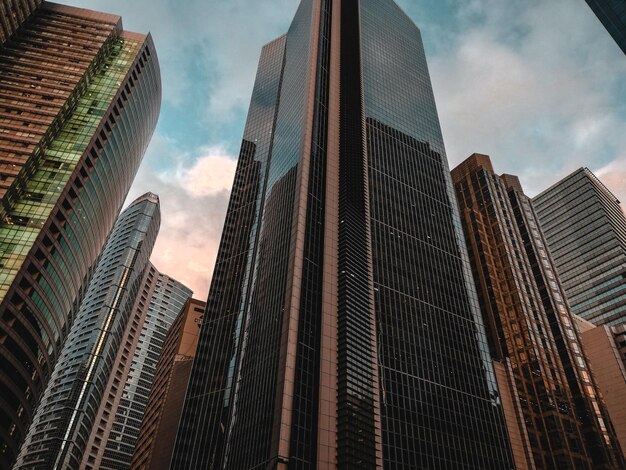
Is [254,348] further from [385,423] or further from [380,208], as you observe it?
[380,208]

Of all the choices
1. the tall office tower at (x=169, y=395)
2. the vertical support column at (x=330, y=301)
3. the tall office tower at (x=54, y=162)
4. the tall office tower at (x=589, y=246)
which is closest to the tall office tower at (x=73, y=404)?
the tall office tower at (x=169, y=395)

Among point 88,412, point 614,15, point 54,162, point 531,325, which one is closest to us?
point 614,15

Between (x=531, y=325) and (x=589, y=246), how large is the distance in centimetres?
8241

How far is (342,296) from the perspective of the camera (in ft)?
260

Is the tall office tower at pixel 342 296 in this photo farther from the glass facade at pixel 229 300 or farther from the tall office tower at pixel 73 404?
the tall office tower at pixel 73 404

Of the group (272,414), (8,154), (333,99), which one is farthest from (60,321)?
(333,99)

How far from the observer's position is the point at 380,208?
98.8 meters

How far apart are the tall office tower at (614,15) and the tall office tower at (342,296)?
46614 millimetres

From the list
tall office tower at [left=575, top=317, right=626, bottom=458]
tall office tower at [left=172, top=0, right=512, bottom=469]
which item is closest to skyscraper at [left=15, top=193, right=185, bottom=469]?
tall office tower at [left=172, top=0, right=512, bottom=469]

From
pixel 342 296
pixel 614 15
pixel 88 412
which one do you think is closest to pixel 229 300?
pixel 342 296

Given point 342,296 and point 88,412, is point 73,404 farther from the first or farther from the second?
point 342,296

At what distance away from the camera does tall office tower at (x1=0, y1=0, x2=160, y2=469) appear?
8750 centimetres

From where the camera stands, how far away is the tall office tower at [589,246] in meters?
160

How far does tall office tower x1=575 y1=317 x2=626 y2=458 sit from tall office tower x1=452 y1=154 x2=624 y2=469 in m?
10.7
